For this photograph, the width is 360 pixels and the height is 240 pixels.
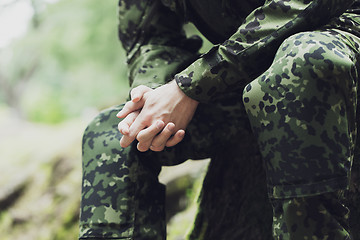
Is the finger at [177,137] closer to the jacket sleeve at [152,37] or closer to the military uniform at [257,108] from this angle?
the military uniform at [257,108]

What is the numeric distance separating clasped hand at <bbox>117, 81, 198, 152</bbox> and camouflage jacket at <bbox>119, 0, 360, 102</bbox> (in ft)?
0.14

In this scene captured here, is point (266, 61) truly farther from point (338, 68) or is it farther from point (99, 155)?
point (99, 155)

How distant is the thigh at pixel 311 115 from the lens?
0.95m

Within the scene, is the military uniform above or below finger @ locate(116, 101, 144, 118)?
below

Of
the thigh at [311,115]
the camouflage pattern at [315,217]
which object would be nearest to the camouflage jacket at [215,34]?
the thigh at [311,115]

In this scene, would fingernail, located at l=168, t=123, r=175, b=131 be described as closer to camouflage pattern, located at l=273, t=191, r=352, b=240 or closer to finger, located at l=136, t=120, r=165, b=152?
finger, located at l=136, t=120, r=165, b=152

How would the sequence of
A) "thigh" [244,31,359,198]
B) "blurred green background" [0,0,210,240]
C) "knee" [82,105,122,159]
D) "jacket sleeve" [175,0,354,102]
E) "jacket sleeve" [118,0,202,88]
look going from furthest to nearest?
"blurred green background" [0,0,210,240]
"jacket sleeve" [118,0,202,88]
"knee" [82,105,122,159]
"jacket sleeve" [175,0,354,102]
"thigh" [244,31,359,198]

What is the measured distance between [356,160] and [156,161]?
542 millimetres

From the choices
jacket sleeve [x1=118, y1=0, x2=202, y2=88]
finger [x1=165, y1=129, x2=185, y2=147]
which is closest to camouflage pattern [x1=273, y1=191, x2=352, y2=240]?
finger [x1=165, y1=129, x2=185, y2=147]

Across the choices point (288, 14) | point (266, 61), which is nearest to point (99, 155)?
point (266, 61)

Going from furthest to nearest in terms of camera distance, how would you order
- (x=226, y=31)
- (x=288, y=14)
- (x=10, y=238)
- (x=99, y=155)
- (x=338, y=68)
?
(x=10, y=238)
(x=226, y=31)
(x=99, y=155)
(x=288, y=14)
(x=338, y=68)

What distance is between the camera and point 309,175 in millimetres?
948

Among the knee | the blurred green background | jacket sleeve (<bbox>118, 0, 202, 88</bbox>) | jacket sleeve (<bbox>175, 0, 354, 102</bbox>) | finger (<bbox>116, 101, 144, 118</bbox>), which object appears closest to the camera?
jacket sleeve (<bbox>175, 0, 354, 102</bbox>)

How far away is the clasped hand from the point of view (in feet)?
3.73
